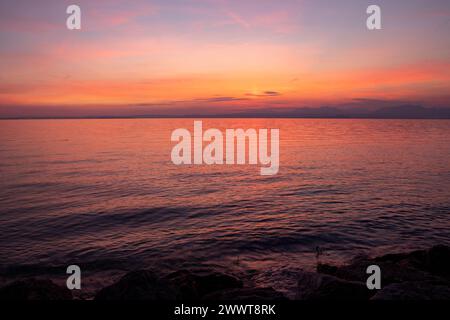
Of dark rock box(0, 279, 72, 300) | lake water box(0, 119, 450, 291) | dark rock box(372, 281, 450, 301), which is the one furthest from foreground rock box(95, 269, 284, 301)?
lake water box(0, 119, 450, 291)

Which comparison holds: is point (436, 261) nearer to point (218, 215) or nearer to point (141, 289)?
point (141, 289)

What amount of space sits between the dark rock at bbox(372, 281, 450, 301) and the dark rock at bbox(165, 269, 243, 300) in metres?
5.11

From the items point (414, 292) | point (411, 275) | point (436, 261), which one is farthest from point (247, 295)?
point (436, 261)

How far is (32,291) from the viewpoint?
940cm

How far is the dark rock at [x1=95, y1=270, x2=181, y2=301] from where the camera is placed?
9141mm

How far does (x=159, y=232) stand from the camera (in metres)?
19.7

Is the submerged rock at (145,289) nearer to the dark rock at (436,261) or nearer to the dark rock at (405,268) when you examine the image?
the dark rock at (405,268)

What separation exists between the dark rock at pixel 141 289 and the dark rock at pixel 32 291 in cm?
130

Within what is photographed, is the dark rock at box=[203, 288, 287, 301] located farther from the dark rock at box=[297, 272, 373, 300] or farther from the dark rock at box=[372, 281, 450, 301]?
the dark rock at box=[372, 281, 450, 301]

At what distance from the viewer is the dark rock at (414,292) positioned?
27.5 feet

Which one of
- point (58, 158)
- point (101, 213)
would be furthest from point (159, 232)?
point (58, 158)

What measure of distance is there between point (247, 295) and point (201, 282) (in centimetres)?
256
